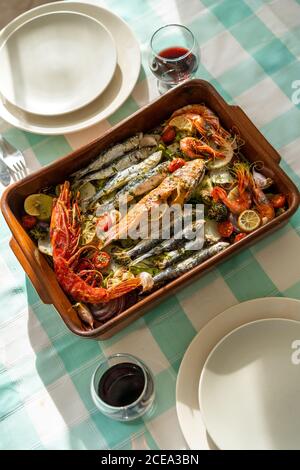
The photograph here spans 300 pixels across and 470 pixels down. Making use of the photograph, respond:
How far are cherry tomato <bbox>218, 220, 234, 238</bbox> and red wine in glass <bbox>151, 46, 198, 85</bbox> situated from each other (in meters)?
0.47

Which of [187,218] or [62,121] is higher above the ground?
[62,121]

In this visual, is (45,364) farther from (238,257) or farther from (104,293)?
(238,257)

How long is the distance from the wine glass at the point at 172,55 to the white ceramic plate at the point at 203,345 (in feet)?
2.30

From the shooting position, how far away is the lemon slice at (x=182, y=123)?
1.70 meters

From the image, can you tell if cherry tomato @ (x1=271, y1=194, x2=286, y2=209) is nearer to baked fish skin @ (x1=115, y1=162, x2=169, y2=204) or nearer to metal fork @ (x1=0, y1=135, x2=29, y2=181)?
baked fish skin @ (x1=115, y1=162, x2=169, y2=204)

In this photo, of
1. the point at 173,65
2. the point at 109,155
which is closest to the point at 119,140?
the point at 109,155

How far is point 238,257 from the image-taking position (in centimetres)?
169

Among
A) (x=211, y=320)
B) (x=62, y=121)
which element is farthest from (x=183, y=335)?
(x=62, y=121)

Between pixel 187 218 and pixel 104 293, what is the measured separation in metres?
0.29

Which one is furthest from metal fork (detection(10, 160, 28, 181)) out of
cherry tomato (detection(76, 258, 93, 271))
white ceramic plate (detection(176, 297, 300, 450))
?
white ceramic plate (detection(176, 297, 300, 450))

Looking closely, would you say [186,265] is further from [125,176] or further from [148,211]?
[125,176]

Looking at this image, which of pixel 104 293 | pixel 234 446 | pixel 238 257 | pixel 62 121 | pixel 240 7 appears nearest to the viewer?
pixel 234 446

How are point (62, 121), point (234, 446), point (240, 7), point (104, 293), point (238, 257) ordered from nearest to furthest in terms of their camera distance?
1. point (234, 446)
2. point (104, 293)
3. point (238, 257)
4. point (62, 121)
5. point (240, 7)

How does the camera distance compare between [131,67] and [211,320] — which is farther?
[131,67]
